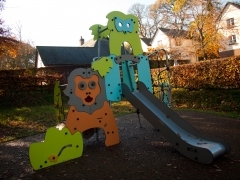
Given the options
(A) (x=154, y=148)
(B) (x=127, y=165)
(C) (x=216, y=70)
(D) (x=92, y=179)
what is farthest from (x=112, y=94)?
(C) (x=216, y=70)

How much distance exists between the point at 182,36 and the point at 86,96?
59.0 feet

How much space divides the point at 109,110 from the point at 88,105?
1.84 feet

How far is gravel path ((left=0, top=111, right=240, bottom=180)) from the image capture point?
3.54 m

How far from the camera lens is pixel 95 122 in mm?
5098

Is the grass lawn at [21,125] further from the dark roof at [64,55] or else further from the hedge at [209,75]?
the dark roof at [64,55]

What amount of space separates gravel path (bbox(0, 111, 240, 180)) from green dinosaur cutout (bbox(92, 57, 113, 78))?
187cm

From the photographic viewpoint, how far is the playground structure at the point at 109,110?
4105 mm

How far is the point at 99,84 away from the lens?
206 inches

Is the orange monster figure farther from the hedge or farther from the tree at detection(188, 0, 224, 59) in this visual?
the tree at detection(188, 0, 224, 59)

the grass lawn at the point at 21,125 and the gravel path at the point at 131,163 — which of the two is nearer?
the gravel path at the point at 131,163

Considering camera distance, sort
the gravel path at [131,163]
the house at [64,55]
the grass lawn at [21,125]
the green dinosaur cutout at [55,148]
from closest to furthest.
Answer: the gravel path at [131,163], the green dinosaur cutout at [55,148], the grass lawn at [21,125], the house at [64,55]

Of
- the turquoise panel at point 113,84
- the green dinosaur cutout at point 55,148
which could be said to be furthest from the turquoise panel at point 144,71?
the green dinosaur cutout at point 55,148

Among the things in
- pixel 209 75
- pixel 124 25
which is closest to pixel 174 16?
pixel 209 75

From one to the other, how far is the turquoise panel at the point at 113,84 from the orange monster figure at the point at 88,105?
0.41m
